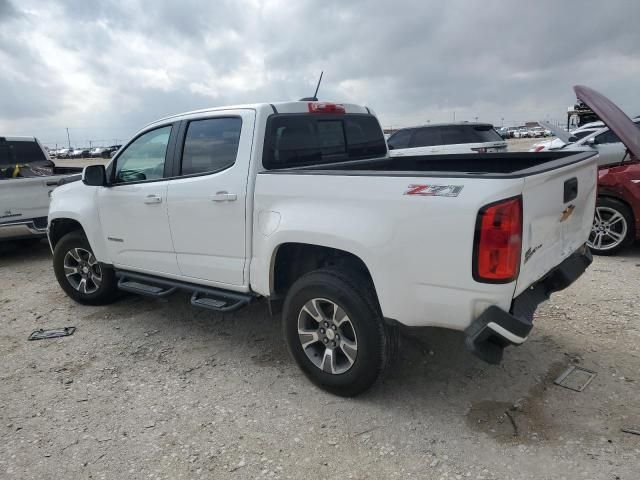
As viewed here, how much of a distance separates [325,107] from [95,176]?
7.12ft

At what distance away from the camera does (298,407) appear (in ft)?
10.5

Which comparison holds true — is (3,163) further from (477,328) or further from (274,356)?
(477,328)

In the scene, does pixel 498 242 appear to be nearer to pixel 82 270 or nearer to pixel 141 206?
pixel 141 206

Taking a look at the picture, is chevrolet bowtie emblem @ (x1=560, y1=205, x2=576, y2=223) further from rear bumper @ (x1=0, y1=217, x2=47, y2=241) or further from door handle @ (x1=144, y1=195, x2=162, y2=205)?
rear bumper @ (x1=0, y1=217, x2=47, y2=241)

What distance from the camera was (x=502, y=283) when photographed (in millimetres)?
2490

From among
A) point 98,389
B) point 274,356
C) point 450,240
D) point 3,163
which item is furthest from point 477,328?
point 3,163

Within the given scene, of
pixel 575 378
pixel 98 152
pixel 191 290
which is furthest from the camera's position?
pixel 98 152

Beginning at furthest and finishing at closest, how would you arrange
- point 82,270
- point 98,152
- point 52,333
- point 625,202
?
point 98,152 < point 625,202 < point 82,270 < point 52,333

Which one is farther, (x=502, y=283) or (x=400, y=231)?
(x=400, y=231)

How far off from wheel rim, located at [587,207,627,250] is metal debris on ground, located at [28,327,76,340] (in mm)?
5917

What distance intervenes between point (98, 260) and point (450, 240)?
3.67 m

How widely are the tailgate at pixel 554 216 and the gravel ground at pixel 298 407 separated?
2.82 feet

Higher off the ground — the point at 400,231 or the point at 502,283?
the point at 400,231

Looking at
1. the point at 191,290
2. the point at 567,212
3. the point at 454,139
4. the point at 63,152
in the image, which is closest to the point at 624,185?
the point at 567,212
